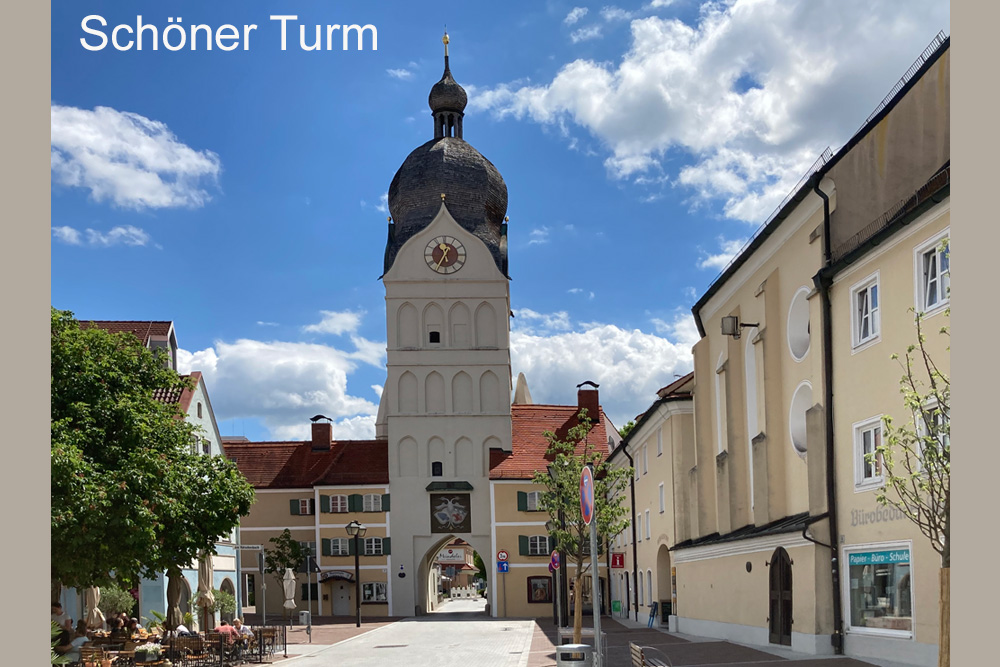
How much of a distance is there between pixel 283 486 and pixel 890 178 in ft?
162

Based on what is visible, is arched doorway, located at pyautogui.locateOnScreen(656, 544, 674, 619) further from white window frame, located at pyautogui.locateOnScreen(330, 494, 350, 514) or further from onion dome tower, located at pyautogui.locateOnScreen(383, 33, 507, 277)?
onion dome tower, located at pyautogui.locateOnScreen(383, 33, 507, 277)

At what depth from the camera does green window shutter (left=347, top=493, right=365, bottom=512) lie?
6269 cm

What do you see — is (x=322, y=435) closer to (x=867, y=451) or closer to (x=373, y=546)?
(x=373, y=546)

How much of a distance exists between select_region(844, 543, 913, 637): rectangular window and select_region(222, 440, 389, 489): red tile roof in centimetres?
4491

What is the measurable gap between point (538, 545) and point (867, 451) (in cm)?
4179

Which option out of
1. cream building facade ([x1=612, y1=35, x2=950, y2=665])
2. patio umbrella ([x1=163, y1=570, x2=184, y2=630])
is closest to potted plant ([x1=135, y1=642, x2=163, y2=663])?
patio umbrella ([x1=163, y1=570, x2=184, y2=630])

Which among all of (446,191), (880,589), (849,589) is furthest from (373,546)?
(880,589)

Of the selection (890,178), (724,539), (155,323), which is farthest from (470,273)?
(890,178)

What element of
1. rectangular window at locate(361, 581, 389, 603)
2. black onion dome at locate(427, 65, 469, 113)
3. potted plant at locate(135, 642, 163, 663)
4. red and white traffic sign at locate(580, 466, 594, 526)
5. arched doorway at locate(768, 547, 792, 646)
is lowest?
rectangular window at locate(361, 581, 389, 603)

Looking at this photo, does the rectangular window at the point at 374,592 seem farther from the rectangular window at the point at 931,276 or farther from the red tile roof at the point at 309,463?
the rectangular window at the point at 931,276

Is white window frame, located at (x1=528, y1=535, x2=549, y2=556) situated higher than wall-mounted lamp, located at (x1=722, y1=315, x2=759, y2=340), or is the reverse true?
wall-mounted lamp, located at (x1=722, y1=315, x2=759, y2=340)

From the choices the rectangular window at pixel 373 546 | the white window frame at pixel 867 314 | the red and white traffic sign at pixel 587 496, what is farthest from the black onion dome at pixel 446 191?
the red and white traffic sign at pixel 587 496

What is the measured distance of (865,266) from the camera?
19.9m

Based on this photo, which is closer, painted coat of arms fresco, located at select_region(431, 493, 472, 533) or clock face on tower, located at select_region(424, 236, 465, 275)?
painted coat of arms fresco, located at select_region(431, 493, 472, 533)
